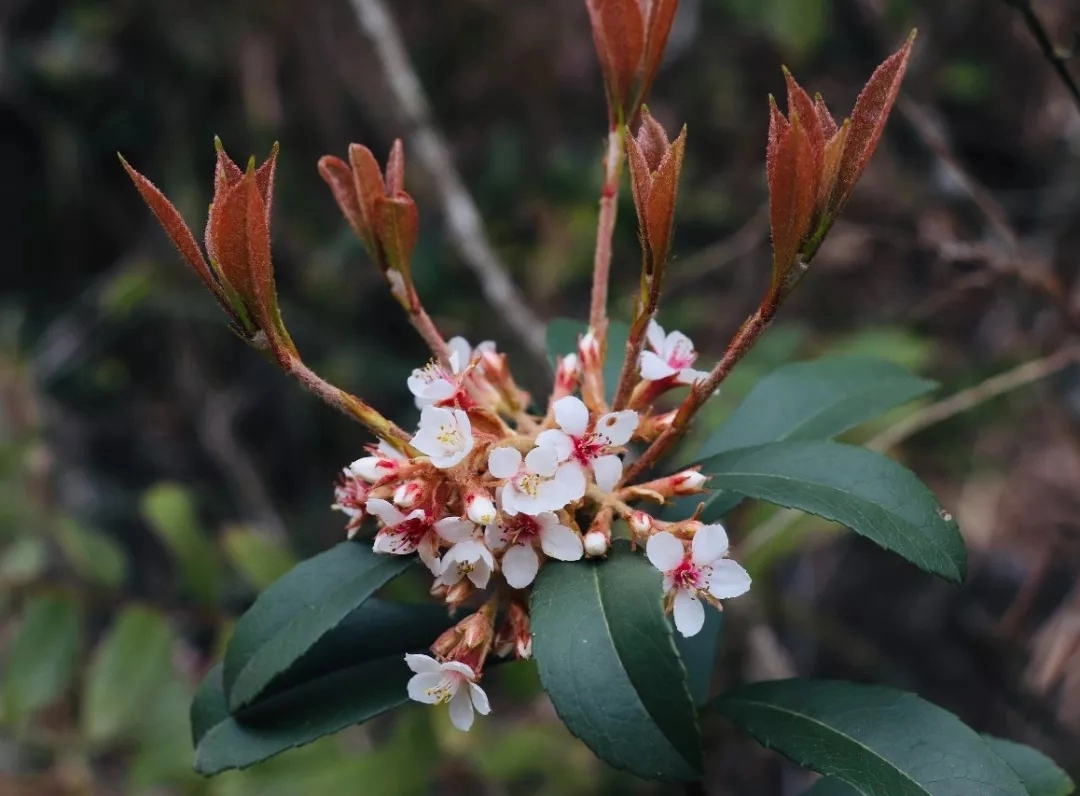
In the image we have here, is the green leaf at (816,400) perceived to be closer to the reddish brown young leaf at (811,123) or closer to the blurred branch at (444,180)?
the reddish brown young leaf at (811,123)

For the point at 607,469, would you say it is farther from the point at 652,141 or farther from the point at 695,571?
the point at 652,141

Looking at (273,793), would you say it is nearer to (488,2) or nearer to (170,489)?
(170,489)

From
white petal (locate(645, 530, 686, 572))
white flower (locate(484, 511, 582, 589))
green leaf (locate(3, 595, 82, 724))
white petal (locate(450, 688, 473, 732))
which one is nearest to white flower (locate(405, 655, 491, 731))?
white petal (locate(450, 688, 473, 732))

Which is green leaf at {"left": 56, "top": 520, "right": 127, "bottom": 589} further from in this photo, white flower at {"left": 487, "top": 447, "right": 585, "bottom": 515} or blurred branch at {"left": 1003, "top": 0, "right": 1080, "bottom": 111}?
blurred branch at {"left": 1003, "top": 0, "right": 1080, "bottom": 111}

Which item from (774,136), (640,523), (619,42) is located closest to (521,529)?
(640,523)

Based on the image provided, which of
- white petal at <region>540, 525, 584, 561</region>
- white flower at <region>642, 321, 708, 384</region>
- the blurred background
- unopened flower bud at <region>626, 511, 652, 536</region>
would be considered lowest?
the blurred background
